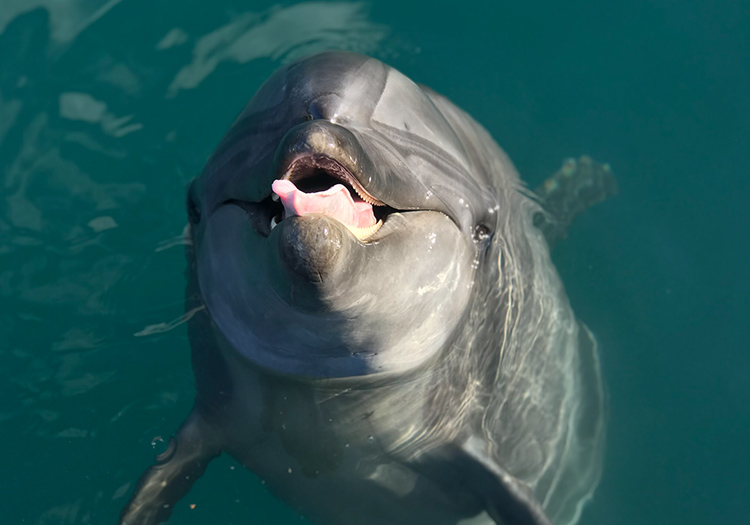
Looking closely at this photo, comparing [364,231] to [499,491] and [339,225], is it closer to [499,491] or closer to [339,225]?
[339,225]

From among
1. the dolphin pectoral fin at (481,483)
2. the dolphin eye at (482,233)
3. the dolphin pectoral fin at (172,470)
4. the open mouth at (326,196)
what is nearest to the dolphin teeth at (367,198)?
the open mouth at (326,196)

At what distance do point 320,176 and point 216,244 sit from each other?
1004 mm

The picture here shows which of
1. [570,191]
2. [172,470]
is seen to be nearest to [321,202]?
[172,470]

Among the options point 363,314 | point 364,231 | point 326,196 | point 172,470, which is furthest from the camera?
point 172,470

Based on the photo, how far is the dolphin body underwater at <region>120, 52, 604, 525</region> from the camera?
367 centimetres

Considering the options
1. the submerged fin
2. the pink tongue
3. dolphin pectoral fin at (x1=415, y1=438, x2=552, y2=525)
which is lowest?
dolphin pectoral fin at (x1=415, y1=438, x2=552, y2=525)

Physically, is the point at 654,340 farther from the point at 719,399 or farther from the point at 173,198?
the point at 173,198

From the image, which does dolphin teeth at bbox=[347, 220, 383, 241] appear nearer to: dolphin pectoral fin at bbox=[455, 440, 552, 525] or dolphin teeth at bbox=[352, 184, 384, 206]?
dolphin teeth at bbox=[352, 184, 384, 206]

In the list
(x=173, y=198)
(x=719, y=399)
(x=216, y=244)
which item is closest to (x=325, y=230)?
(x=216, y=244)

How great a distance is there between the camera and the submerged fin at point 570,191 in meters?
7.77

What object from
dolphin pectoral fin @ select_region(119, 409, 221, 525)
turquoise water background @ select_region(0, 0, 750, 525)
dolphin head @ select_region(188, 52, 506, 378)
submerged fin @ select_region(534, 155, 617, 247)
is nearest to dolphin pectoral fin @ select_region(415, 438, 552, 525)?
dolphin head @ select_region(188, 52, 506, 378)

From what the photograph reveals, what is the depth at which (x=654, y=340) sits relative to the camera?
7.77 metres

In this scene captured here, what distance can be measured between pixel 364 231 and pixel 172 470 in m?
2.56

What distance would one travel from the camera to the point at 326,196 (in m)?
3.45
